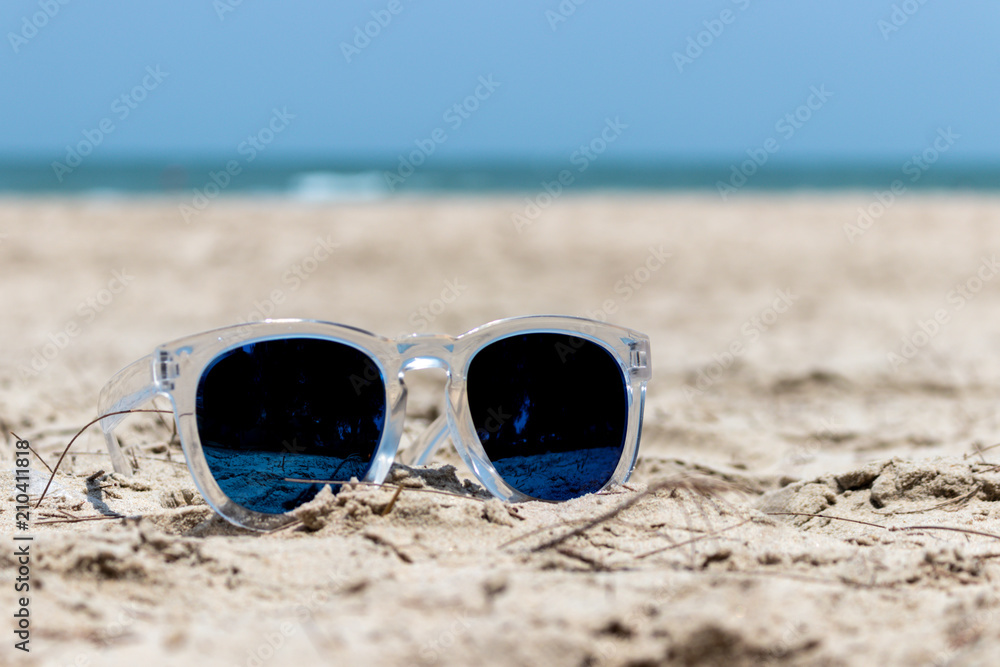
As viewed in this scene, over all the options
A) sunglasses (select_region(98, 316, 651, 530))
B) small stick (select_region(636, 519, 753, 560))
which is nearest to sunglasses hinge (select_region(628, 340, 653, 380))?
sunglasses (select_region(98, 316, 651, 530))

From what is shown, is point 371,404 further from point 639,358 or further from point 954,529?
point 954,529

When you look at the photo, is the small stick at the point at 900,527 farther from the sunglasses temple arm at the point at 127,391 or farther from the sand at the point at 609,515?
the sunglasses temple arm at the point at 127,391

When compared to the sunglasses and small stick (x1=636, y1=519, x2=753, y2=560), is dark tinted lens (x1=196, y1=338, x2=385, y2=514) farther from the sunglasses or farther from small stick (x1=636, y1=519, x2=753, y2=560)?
small stick (x1=636, y1=519, x2=753, y2=560)

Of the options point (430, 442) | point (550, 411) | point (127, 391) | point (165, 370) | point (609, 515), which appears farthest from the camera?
point (430, 442)

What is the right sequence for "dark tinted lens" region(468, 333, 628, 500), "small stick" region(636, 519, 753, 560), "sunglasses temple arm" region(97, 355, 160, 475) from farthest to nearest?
1. "dark tinted lens" region(468, 333, 628, 500)
2. "sunglasses temple arm" region(97, 355, 160, 475)
3. "small stick" region(636, 519, 753, 560)

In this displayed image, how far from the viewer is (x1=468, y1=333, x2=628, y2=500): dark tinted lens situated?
1651mm

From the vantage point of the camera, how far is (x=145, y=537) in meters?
1.29

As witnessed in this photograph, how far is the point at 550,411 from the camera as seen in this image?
1697mm

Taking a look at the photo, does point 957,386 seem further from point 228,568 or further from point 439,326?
point 228,568

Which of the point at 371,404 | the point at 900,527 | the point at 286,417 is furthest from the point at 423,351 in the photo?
the point at 900,527

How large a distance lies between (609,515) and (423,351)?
0.51m

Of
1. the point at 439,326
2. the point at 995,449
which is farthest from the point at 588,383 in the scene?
the point at 439,326

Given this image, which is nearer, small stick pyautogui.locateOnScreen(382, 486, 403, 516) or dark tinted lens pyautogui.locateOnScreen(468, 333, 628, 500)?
small stick pyautogui.locateOnScreen(382, 486, 403, 516)

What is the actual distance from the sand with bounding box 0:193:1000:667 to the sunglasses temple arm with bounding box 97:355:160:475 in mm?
164
